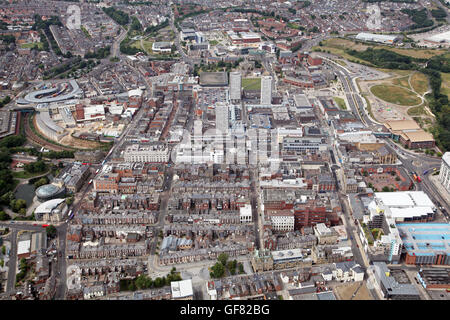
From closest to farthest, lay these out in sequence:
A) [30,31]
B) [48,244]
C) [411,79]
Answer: [48,244] → [411,79] → [30,31]

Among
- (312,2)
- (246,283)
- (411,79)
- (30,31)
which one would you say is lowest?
(246,283)

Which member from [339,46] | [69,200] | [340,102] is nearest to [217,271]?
[69,200]

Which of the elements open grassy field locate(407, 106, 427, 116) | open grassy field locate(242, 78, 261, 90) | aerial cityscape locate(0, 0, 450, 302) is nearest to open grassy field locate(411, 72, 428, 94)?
aerial cityscape locate(0, 0, 450, 302)

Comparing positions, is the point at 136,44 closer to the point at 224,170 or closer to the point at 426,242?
the point at 224,170

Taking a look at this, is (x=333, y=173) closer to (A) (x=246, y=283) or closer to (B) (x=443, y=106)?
(A) (x=246, y=283)

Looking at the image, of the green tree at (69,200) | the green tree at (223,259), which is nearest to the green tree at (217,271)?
the green tree at (223,259)

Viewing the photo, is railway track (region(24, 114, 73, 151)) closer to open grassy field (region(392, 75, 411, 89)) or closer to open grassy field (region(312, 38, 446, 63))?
open grassy field (region(392, 75, 411, 89))
